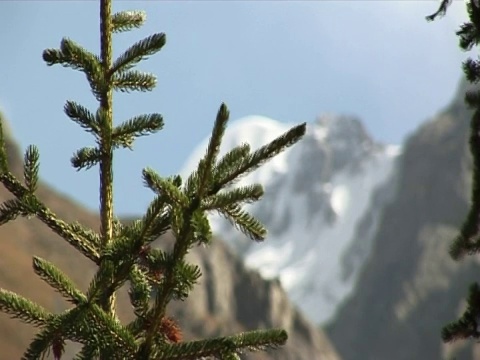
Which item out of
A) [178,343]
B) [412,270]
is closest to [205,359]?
[178,343]

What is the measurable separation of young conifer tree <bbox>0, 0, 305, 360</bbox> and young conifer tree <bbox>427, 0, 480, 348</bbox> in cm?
147

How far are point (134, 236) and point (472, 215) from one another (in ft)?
8.16

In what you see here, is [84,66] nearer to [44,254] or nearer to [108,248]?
[108,248]

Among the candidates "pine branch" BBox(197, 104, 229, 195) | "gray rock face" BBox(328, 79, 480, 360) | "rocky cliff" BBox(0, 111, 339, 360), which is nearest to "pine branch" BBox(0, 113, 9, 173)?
"pine branch" BBox(197, 104, 229, 195)

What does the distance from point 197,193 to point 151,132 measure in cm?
130

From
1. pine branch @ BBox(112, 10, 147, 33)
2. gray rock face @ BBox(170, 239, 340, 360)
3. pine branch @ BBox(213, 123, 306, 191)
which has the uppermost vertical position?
gray rock face @ BBox(170, 239, 340, 360)

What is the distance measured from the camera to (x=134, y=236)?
4.83m

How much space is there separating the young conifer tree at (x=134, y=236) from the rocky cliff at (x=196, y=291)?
273 feet

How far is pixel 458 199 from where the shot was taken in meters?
193

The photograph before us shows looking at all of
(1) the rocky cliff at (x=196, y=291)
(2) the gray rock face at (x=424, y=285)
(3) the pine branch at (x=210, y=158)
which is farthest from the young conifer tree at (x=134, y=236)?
(2) the gray rock face at (x=424, y=285)

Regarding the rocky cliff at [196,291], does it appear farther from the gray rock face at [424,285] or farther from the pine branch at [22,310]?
the pine branch at [22,310]

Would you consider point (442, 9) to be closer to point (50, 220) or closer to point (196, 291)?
point (50, 220)

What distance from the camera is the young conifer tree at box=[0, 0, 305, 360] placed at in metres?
4.31

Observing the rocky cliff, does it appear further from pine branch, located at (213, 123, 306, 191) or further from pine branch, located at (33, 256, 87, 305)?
pine branch, located at (213, 123, 306, 191)
